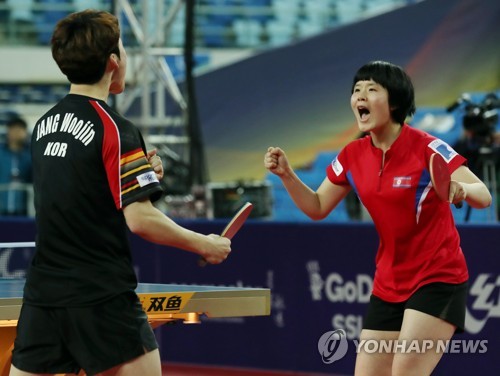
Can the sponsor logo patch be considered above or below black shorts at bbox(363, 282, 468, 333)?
above

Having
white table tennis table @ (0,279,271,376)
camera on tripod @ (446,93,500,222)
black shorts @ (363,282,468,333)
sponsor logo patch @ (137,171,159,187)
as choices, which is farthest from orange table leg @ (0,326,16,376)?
camera on tripod @ (446,93,500,222)

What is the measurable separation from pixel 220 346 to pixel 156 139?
4.24 metres

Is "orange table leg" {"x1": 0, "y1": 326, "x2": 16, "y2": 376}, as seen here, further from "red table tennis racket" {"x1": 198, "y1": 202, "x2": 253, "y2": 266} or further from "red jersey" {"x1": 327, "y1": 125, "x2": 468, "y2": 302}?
"red jersey" {"x1": 327, "y1": 125, "x2": 468, "y2": 302}

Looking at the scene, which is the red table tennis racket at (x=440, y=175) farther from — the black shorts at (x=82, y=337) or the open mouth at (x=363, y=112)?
the black shorts at (x=82, y=337)

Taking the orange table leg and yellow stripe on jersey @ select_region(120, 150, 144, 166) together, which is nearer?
yellow stripe on jersey @ select_region(120, 150, 144, 166)

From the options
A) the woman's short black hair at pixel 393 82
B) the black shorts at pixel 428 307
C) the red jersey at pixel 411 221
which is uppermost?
the woman's short black hair at pixel 393 82

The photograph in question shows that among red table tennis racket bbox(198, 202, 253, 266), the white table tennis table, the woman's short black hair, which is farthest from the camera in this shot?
the woman's short black hair

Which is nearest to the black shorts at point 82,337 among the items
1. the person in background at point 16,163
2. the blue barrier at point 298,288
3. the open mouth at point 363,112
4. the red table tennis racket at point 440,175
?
the red table tennis racket at point 440,175

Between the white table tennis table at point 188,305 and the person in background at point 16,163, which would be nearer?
the white table tennis table at point 188,305

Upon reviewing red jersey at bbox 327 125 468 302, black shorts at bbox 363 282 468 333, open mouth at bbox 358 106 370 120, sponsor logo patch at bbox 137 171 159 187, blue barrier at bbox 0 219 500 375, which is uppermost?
open mouth at bbox 358 106 370 120

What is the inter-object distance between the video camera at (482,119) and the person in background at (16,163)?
4.51m

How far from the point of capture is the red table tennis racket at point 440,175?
14.2 feet

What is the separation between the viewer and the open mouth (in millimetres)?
4781

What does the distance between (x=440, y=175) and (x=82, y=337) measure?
1603 mm
